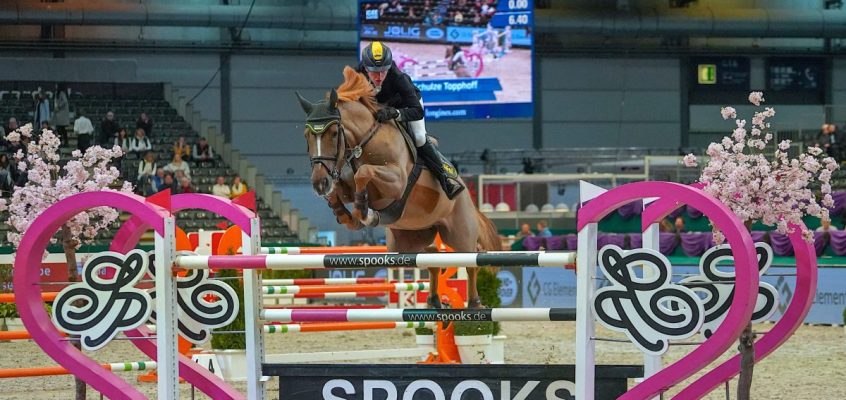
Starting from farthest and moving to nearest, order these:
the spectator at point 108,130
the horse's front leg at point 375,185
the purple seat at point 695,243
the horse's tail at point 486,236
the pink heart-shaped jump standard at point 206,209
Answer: the spectator at point 108,130, the purple seat at point 695,243, the horse's tail at point 486,236, the horse's front leg at point 375,185, the pink heart-shaped jump standard at point 206,209

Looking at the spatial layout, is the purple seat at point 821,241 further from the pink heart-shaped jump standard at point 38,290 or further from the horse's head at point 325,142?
the pink heart-shaped jump standard at point 38,290

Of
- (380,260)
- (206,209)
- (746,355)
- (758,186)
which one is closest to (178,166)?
(206,209)

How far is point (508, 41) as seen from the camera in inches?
667

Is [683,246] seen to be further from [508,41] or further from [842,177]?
[842,177]

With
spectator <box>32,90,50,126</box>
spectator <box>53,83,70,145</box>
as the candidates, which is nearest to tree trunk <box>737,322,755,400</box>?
spectator <box>32,90,50,126</box>

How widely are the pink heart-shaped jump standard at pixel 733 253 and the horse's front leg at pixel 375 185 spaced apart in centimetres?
158

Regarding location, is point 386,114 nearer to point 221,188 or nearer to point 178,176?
point 178,176

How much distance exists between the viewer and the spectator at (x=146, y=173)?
59.6ft

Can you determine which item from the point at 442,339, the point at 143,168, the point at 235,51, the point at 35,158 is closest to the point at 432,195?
the point at 442,339

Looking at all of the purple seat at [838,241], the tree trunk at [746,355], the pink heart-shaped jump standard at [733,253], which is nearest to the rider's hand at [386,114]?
the pink heart-shaped jump standard at [733,253]

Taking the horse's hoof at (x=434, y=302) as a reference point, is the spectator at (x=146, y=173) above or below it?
above

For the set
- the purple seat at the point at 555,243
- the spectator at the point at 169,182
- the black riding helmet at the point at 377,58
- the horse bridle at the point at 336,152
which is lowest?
the purple seat at the point at 555,243

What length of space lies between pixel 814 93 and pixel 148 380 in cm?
2174

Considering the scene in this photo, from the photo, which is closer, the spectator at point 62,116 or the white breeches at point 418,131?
the white breeches at point 418,131
